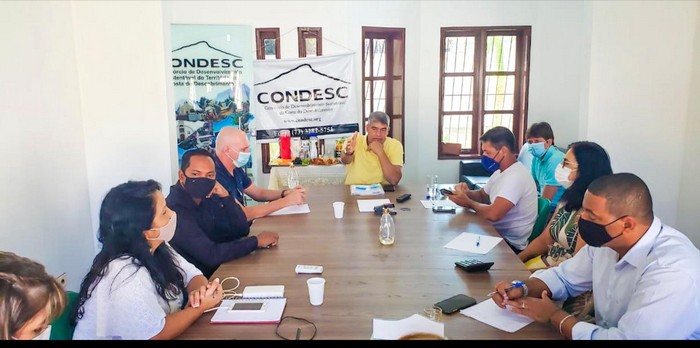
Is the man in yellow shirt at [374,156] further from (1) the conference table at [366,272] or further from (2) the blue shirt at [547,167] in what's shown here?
(2) the blue shirt at [547,167]

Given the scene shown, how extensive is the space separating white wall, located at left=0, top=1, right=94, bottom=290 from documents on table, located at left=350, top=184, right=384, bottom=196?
1919mm

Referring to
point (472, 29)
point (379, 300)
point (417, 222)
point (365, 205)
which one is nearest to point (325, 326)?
point (379, 300)

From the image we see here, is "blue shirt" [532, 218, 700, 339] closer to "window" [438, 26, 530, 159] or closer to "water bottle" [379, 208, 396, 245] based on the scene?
"water bottle" [379, 208, 396, 245]

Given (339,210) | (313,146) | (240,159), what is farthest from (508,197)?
(313,146)

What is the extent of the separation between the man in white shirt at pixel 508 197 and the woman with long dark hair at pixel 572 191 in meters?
0.40

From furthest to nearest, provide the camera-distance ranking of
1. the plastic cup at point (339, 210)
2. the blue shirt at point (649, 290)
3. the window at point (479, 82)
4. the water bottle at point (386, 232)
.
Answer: the window at point (479, 82)
the plastic cup at point (339, 210)
the water bottle at point (386, 232)
the blue shirt at point (649, 290)

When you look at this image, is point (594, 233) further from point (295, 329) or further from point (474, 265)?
point (295, 329)

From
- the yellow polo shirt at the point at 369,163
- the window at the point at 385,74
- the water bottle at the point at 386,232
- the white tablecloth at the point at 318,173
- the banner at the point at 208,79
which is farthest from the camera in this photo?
the window at the point at 385,74

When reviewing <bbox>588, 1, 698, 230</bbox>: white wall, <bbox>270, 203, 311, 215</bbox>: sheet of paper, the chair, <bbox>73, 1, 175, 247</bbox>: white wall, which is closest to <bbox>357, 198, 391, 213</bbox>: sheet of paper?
<bbox>270, 203, 311, 215</bbox>: sheet of paper

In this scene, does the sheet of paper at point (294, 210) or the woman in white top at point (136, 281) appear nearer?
the woman in white top at point (136, 281)

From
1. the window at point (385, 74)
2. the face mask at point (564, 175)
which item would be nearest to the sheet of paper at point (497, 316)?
the face mask at point (564, 175)

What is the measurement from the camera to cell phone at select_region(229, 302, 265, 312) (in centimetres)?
182

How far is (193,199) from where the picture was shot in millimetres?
2551

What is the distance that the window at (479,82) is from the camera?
6395 millimetres
